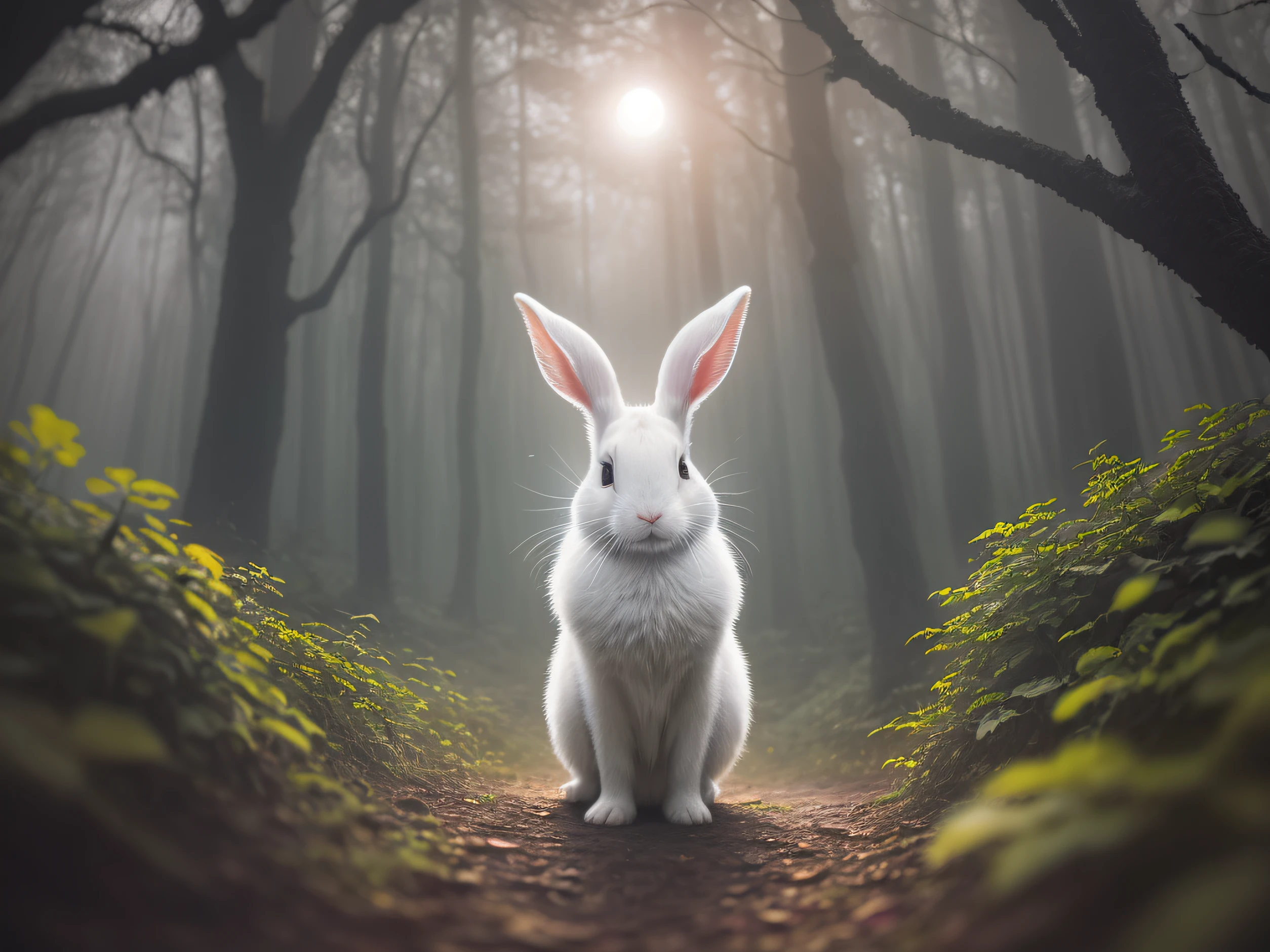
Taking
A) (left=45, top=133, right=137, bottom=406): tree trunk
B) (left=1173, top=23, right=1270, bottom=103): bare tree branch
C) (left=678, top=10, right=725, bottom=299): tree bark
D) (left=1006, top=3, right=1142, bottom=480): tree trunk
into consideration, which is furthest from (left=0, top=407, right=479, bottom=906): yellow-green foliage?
(left=45, top=133, right=137, bottom=406): tree trunk

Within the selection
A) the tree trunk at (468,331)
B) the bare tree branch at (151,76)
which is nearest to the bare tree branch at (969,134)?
the bare tree branch at (151,76)

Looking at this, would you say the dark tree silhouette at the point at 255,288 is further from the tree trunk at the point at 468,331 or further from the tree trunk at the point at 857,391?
the tree trunk at the point at 857,391

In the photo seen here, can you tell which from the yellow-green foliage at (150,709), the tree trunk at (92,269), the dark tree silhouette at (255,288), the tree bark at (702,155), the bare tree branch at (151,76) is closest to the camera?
the yellow-green foliage at (150,709)

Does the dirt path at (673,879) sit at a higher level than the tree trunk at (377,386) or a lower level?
lower

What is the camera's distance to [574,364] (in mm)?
3342

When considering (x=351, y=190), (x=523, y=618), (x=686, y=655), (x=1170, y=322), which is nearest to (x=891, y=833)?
(x=686, y=655)

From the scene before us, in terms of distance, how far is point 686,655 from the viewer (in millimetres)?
2982

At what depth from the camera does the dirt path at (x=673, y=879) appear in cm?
144

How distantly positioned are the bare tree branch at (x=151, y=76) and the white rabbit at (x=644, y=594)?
209 inches

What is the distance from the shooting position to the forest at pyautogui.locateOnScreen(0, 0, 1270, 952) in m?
1.13

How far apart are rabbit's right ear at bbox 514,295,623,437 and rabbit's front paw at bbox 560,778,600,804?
2.01 meters

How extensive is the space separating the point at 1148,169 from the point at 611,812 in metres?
4.42

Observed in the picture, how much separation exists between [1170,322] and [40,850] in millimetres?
12190

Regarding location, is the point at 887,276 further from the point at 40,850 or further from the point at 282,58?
the point at 40,850
